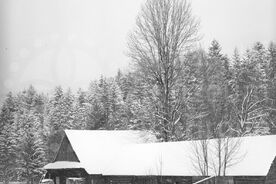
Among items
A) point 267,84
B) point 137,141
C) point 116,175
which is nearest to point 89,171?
point 116,175

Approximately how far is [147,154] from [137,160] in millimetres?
788

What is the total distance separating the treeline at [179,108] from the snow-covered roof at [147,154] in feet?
5.59

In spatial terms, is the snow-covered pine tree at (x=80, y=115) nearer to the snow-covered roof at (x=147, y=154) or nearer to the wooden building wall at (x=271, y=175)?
the snow-covered roof at (x=147, y=154)

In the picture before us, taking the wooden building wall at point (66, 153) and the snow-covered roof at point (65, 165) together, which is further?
the wooden building wall at point (66, 153)

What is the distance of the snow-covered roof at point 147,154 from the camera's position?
20438 mm

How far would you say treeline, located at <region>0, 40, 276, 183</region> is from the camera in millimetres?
35188

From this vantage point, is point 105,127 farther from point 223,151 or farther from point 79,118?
point 223,151

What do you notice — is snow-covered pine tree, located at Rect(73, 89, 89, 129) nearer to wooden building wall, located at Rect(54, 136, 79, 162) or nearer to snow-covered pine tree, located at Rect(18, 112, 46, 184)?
snow-covered pine tree, located at Rect(18, 112, 46, 184)

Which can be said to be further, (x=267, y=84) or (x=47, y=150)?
(x=47, y=150)

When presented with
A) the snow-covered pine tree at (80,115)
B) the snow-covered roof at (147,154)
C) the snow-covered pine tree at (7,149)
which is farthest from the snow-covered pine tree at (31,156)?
the snow-covered roof at (147,154)

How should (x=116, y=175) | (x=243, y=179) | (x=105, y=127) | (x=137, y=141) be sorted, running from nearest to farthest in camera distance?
(x=243, y=179)
(x=116, y=175)
(x=137, y=141)
(x=105, y=127)

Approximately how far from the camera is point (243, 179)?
66.2ft

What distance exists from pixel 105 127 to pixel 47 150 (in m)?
10.5

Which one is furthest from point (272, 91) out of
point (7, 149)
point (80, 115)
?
point (7, 149)
